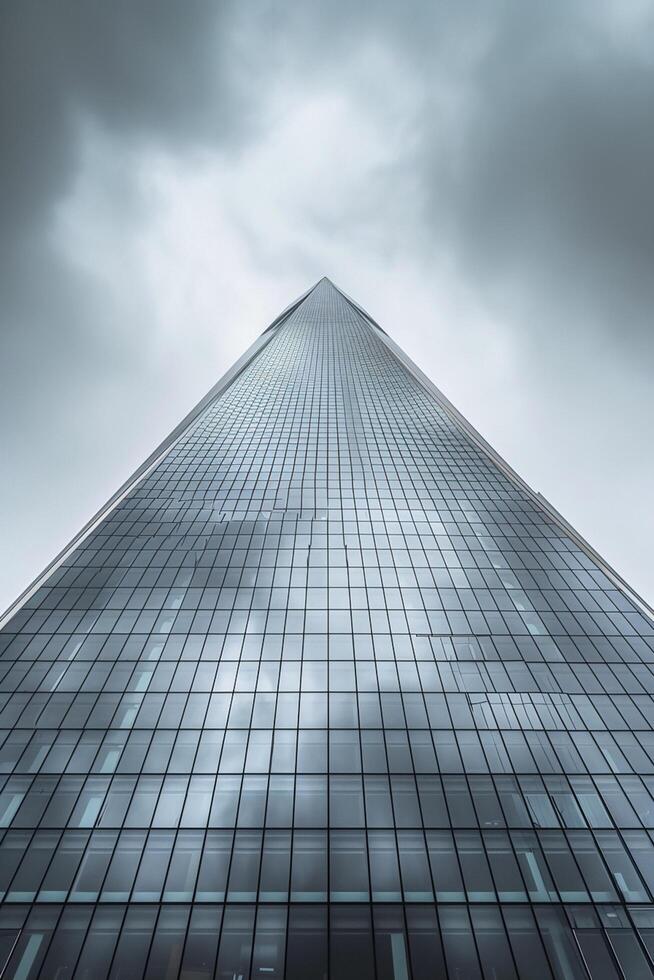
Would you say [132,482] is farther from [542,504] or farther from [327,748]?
[542,504]

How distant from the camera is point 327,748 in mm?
30312

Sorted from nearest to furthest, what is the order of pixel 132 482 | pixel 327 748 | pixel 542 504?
pixel 327 748 → pixel 542 504 → pixel 132 482

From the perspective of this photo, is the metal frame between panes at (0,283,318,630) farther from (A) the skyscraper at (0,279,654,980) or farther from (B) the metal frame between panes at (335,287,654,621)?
(B) the metal frame between panes at (335,287,654,621)

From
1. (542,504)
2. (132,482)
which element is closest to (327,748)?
(542,504)

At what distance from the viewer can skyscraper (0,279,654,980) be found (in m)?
22.1

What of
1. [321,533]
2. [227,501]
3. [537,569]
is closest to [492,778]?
[537,569]

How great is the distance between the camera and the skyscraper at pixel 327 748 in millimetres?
22078

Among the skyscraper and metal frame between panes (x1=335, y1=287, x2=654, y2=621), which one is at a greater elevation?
metal frame between panes (x1=335, y1=287, x2=654, y2=621)

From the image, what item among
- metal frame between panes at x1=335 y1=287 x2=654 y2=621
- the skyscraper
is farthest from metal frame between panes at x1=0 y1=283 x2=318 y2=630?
metal frame between panes at x1=335 y1=287 x2=654 y2=621

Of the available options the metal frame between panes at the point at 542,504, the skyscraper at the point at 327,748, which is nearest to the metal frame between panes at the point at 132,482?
the skyscraper at the point at 327,748

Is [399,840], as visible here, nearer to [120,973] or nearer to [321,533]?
[120,973]

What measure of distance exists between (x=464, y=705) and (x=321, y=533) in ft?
76.3

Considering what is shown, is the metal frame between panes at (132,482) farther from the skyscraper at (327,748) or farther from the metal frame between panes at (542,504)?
the metal frame between panes at (542,504)

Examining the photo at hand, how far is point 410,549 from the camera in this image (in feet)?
165
